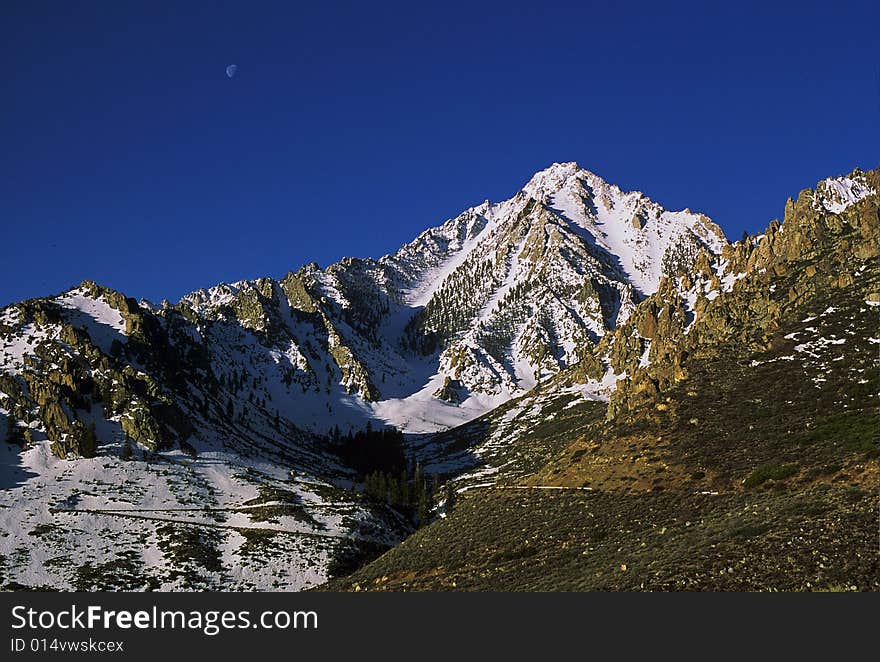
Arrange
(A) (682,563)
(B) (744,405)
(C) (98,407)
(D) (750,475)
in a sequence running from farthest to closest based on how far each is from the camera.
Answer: (C) (98,407) < (B) (744,405) < (D) (750,475) < (A) (682,563)

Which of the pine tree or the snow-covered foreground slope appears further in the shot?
the pine tree

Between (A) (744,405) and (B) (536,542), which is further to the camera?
(A) (744,405)

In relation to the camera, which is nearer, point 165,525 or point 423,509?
point 165,525

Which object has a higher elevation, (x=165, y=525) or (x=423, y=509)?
(x=423, y=509)

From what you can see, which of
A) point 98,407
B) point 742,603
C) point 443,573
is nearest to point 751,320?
point 443,573

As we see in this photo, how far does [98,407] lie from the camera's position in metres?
191

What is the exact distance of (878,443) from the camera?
59469 millimetres

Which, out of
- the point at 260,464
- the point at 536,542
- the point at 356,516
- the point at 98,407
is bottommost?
the point at 536,542

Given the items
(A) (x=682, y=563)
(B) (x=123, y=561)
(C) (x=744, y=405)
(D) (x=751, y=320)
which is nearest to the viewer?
(A) (x=682, y=563)

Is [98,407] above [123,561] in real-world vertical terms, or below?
above

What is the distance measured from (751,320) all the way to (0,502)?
166861 mm

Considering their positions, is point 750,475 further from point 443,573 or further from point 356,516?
point 356,516

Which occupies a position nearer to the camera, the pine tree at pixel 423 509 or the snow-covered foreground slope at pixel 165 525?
the snow-covered foreground slope at pixel 165 525

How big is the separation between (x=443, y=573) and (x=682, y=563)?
27970 millimetres
